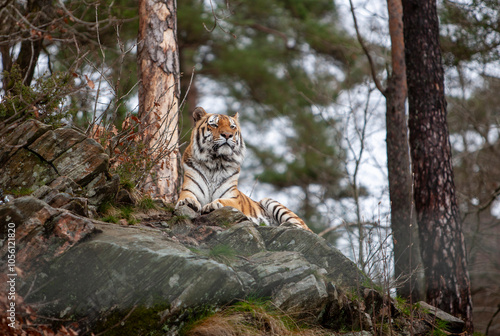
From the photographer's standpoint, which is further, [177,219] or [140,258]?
[177,219]

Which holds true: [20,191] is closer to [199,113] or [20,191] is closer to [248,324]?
[248,324]

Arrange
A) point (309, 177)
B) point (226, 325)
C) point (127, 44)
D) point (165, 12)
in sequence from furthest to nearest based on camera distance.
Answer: point (309, 177) → point (127, 44) → point (165, 12) → point (226, 325)

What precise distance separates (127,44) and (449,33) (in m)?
7.18

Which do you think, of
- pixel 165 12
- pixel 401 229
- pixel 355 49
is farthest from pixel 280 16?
pixel 401 229

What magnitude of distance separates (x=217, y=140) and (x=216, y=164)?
344 millimetres

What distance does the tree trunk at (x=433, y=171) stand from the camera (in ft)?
22.5

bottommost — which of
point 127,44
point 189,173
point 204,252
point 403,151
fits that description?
point 204,252

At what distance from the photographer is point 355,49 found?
12547mm

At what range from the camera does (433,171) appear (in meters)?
7.18

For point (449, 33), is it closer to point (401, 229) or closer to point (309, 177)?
point (401, 229)

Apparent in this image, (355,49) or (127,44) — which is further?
(355,49)

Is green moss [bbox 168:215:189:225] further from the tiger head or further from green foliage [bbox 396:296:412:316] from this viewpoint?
green foliage [bbox 396:296:412:316]

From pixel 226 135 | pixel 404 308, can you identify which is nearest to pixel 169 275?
pixel 226 135

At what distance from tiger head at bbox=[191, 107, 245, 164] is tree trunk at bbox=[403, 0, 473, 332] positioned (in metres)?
2.64
